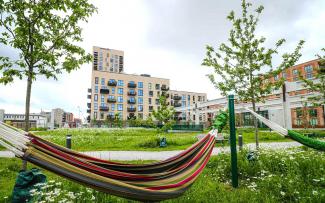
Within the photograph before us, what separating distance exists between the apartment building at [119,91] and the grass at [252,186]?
41892 millimetres

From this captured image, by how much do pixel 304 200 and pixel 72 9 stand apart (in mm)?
5164

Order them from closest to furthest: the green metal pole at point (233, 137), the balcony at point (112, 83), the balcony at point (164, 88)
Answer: the green metal pole at point (233, 137) → the balcony at point (112, 83) → the balcony at point (164, 88)

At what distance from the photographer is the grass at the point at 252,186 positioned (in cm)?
264

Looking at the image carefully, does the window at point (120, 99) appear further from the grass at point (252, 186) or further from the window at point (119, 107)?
the grass at point (252, 186)

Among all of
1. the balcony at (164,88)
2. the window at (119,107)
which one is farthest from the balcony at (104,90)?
the balcony at (164,88)

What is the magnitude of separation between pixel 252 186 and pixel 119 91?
52.5 metres

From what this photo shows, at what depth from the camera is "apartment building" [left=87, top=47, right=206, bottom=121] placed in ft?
165

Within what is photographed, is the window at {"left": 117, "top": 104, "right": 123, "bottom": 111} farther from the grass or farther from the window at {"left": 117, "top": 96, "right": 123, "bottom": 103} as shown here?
the grass

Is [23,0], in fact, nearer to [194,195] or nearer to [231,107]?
[231,107]

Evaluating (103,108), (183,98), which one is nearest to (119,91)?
(103,108)

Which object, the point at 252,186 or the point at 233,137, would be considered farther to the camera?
the point at 233,137

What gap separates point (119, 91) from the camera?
53.7 meters

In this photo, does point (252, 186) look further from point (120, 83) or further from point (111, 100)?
point (120, 83)

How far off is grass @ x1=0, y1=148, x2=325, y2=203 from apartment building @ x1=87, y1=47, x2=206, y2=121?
4189 cm
